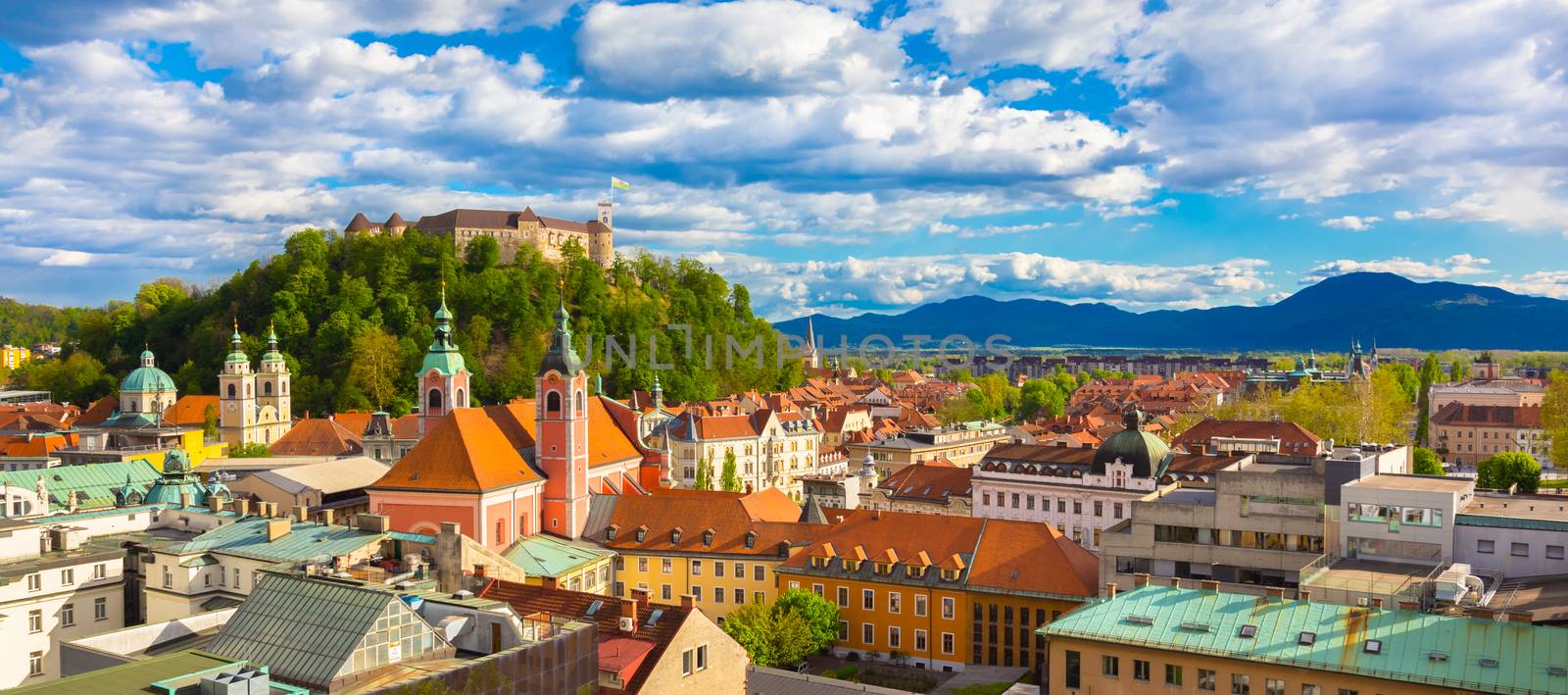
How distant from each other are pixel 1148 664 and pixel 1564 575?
12868 millimetres

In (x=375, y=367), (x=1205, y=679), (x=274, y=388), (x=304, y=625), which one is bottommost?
(x=1205, y=679)

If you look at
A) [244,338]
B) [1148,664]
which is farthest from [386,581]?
[244,338]

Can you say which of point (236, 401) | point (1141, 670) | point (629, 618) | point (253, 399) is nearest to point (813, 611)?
point (629, 618)

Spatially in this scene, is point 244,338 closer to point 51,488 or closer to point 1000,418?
point 51,488

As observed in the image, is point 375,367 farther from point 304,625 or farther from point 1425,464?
point 304,625

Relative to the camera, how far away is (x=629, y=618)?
31.7 metres

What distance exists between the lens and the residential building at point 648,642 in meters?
29.5

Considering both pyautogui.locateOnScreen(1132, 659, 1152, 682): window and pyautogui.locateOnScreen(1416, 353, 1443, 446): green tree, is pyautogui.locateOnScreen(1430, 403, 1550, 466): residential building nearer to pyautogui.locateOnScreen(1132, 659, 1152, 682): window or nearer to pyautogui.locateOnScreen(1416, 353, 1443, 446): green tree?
pyautogui.locateOnScreen(1416, 353, 1443, 446): green tree

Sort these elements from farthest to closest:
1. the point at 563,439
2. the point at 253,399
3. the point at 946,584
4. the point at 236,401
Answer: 1. the point at 253,399
2. the point at 236,401
3. the point at 563,439
4. the point at 946,584

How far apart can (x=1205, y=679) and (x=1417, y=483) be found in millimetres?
14125

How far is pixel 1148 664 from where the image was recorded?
95.6ft

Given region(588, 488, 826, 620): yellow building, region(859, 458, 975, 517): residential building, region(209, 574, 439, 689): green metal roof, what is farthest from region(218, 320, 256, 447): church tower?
region(209, 574, 439, 689): green metal roof

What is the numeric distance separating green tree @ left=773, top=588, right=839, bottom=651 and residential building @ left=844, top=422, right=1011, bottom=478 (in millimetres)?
51374

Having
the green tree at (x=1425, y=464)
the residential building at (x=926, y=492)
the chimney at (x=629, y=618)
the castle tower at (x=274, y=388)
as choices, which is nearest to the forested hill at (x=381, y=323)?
the castle tower at (x=274, y=388)
